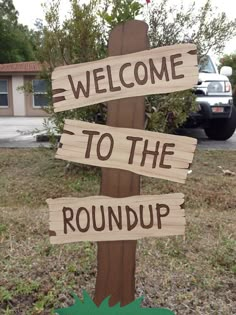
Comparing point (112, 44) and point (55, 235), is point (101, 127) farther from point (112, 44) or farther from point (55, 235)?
point (55, 235)

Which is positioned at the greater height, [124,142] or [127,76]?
[127,76]

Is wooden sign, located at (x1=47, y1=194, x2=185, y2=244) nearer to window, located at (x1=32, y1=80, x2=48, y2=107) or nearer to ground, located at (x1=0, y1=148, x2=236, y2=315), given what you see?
ground, located at (x1=0, y1=148, x2=236, y2=315)

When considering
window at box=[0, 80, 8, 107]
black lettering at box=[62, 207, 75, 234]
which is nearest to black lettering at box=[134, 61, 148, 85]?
black lettering at box=[62, 207, 75, 234]

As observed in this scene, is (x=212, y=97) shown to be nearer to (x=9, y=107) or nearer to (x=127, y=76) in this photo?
(x=127, y=76)

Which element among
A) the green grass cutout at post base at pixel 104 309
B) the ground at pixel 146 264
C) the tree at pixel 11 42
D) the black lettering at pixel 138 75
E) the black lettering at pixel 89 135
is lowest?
the ground at pixel 146 264

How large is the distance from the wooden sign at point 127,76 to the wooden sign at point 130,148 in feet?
0.38

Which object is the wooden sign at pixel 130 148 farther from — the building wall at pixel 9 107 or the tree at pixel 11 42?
the tree at pixel 11 42

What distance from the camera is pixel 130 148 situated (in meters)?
1.50

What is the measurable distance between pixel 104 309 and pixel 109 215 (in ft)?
1.23

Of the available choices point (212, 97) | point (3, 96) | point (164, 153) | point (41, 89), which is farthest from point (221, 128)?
point (3, 96)

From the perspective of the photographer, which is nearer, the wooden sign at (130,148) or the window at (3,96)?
the wooden sign at (130,148)

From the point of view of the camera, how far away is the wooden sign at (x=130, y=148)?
1.49 m

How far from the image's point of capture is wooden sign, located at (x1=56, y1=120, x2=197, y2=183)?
1494 mm

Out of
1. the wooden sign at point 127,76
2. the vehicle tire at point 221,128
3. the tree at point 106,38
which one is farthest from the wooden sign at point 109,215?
the vehicle tire at point 221,128
